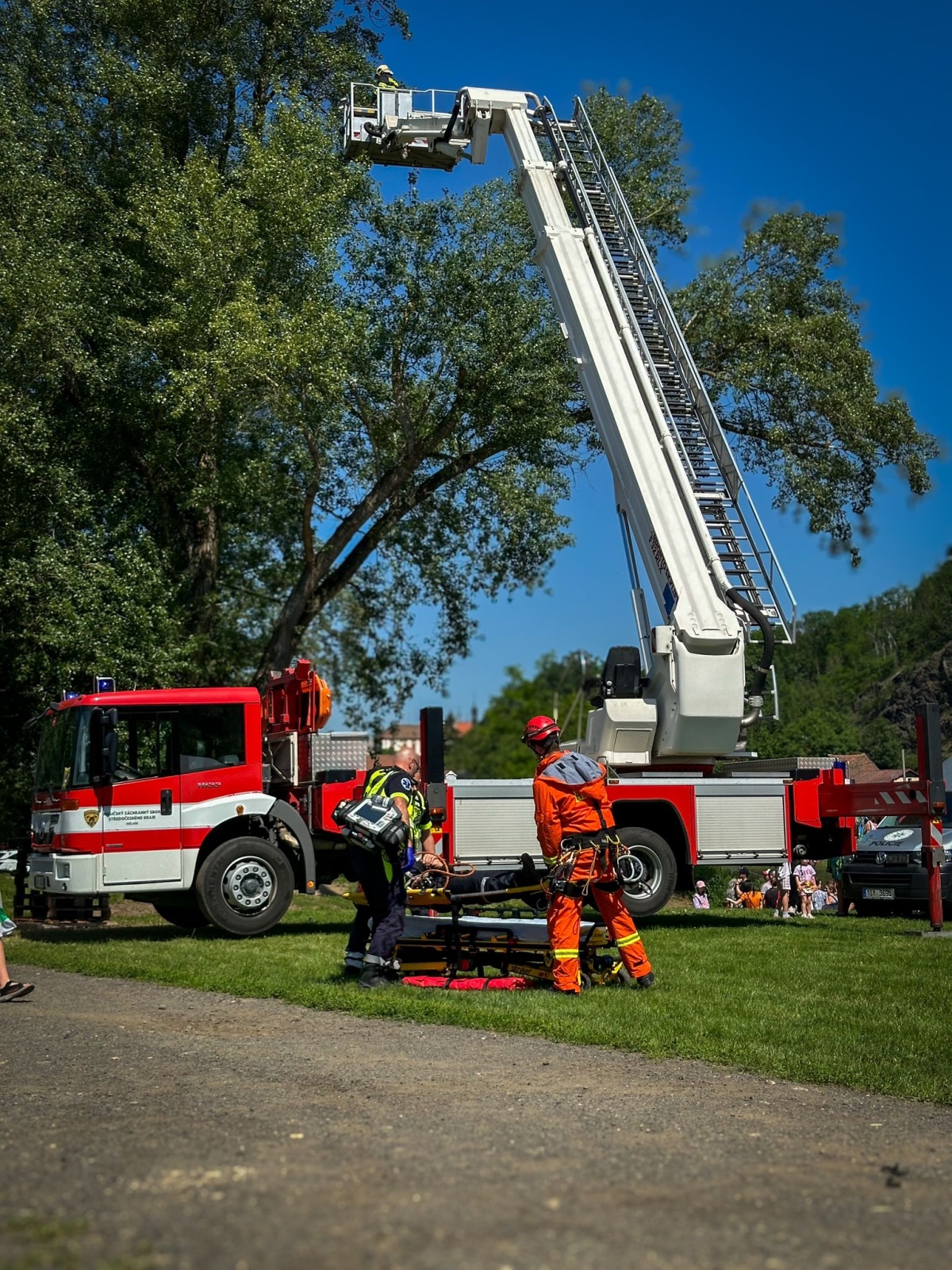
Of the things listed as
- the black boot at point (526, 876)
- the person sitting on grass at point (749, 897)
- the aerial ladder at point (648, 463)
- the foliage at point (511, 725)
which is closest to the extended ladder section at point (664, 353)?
the aerial ladder at point (648, 463)

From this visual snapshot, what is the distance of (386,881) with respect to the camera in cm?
929

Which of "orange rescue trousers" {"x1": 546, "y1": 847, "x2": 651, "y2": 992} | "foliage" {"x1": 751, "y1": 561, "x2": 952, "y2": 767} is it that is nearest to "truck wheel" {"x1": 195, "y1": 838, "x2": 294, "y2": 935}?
"orange rescue trousers" {"x1": 546, "y1": 847, "x2": 651, "y2": 992}

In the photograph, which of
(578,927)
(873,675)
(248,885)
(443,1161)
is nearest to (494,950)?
(578,927)

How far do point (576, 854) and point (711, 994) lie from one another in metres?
1.33

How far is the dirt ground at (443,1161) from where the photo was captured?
3.71 metres

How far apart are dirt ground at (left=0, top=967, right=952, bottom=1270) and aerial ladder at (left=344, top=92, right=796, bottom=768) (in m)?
6.59

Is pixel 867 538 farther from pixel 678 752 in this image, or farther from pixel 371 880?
pixel 371 880

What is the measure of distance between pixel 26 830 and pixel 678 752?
319 inches

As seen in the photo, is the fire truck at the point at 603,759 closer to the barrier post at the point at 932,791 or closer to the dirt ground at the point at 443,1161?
the barrier post at the point at 932,791

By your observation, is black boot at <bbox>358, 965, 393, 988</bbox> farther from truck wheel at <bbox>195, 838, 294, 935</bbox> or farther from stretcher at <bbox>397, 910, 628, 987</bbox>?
truck wheel at <bbox>195, 838, 294, 935</bbox>

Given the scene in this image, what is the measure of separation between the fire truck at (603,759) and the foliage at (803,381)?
7604mm

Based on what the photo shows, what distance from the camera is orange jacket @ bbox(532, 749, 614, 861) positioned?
910 cm

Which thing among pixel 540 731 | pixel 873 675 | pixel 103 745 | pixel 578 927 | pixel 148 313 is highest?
pixel 148 313

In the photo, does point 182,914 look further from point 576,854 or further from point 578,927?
point 576,854
